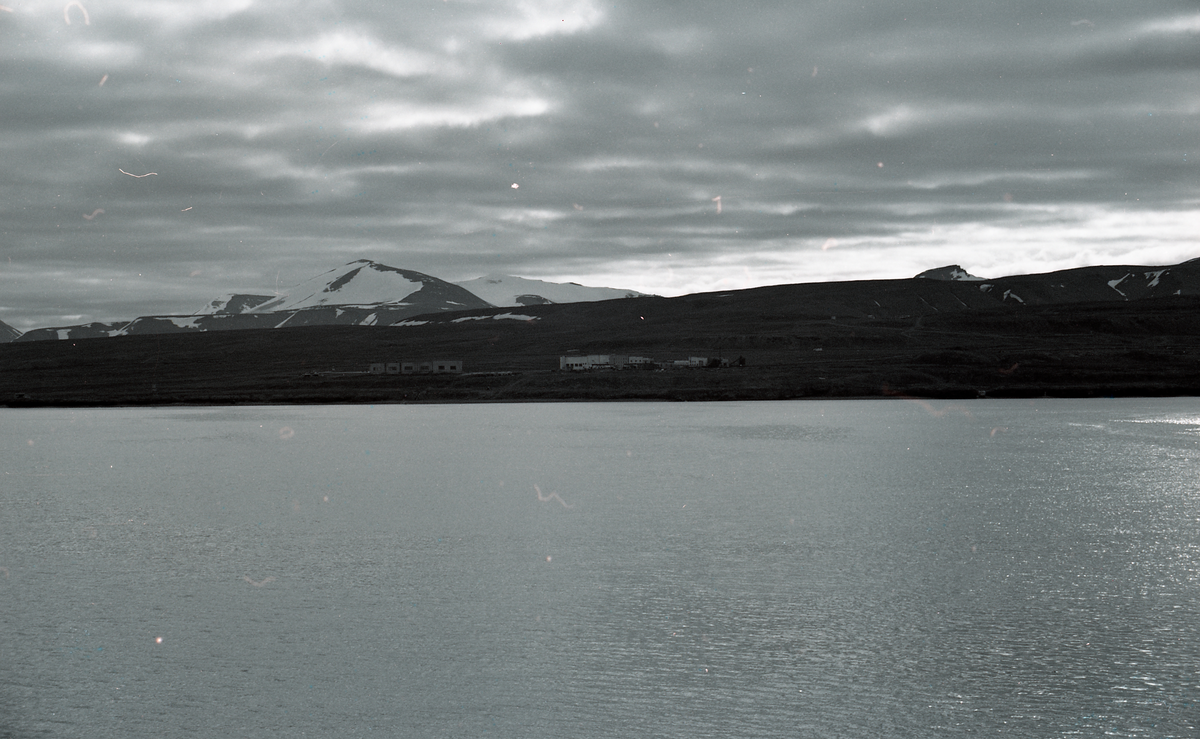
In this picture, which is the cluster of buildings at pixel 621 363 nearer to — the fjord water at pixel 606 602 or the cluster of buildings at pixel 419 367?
the cluster of buildings at pixel 419 367

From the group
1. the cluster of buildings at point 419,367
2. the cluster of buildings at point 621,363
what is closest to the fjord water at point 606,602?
the cluster of buildings at point 621,363

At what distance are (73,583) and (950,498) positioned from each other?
24.6 metres

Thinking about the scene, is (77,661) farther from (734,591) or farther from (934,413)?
(934,413)

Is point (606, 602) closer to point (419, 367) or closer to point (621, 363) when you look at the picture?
point (621, 363)

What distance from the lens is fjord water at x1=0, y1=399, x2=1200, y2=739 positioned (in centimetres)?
1271

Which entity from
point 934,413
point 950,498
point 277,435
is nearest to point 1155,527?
point 950,498

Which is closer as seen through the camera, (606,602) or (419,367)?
(606,602)

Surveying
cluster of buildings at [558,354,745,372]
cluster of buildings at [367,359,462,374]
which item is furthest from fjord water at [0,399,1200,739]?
cluster of buildings at [367,359,462,374]

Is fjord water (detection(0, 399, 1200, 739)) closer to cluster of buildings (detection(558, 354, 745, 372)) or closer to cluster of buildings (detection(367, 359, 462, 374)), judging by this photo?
cluster of buildings (detection(558, 354, 745, 372))

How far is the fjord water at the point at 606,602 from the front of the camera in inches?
500

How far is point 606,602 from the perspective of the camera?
18203mm

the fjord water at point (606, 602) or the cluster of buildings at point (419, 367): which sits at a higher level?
the cluster of buildings at point (419, 367)

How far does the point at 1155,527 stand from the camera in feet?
84.6

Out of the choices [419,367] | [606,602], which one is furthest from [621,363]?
[606,602]
